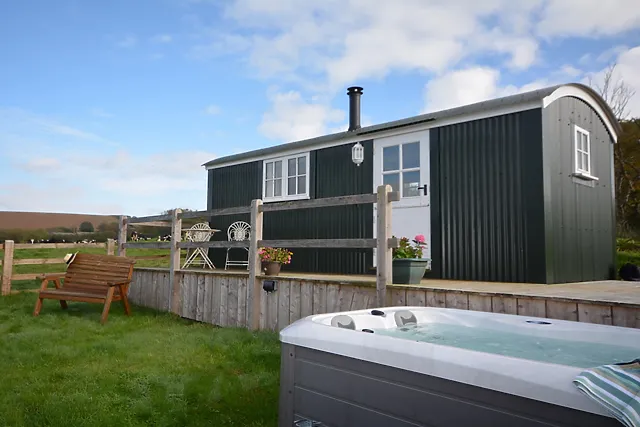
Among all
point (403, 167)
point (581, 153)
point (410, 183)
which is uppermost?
point (581, 153)

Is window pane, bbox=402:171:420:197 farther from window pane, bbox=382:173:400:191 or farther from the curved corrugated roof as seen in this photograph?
the curved corrugated roof

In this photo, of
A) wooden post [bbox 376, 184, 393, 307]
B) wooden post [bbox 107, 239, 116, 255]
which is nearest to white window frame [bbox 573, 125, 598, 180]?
wooden post [bbox 376, 184, 393, 307]

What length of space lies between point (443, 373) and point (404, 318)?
1.54 meters

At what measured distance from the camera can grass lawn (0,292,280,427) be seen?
276 centimetres

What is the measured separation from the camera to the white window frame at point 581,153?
20.0 feet

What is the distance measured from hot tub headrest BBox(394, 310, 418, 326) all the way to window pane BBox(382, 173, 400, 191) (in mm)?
3645

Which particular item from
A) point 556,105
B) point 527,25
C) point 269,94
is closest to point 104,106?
point 269,94

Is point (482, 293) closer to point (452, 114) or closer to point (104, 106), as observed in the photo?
point (452, 114)

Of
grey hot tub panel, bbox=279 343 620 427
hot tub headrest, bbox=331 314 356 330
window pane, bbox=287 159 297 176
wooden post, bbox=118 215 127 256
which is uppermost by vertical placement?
window pane, bbox=287 159 297 176

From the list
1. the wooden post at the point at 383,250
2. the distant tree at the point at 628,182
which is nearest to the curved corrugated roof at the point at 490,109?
the wooden post at the point at 383,250

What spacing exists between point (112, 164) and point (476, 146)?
10.2 meters

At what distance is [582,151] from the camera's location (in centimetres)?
641

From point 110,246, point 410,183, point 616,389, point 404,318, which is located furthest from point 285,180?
point 616,389

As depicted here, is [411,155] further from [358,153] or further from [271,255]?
[271,255]
